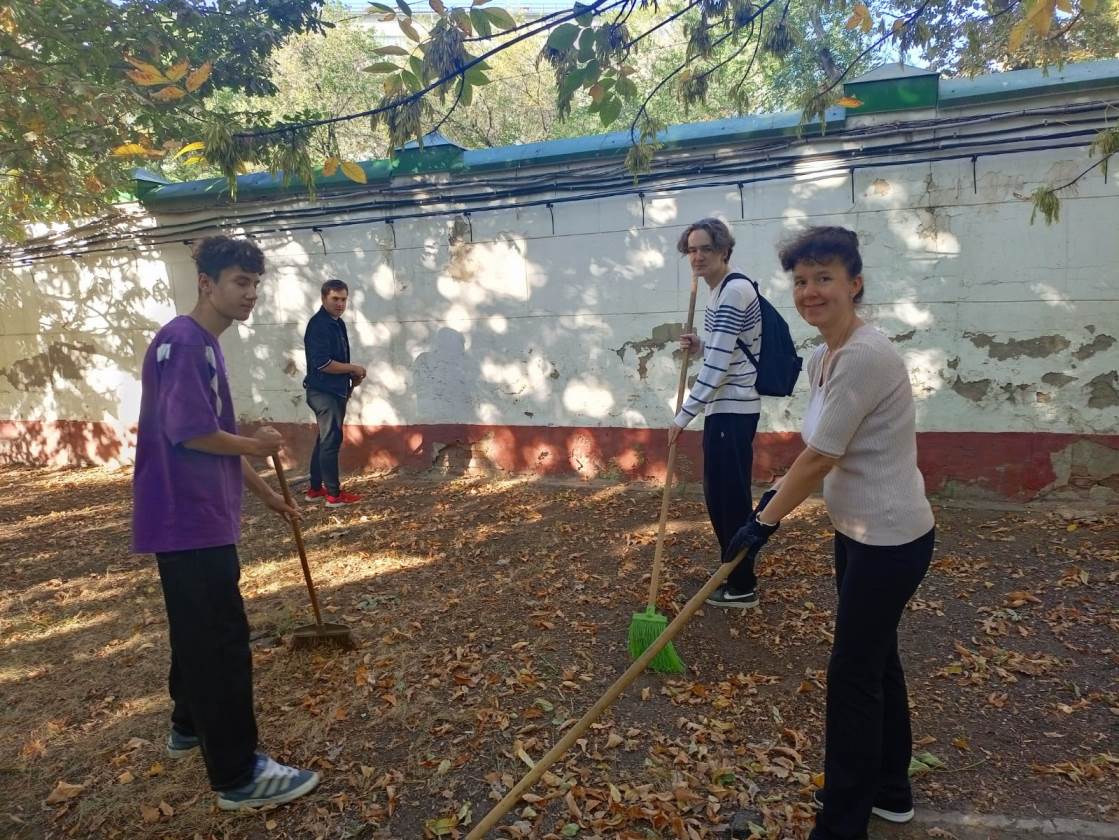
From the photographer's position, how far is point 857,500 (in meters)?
2.04

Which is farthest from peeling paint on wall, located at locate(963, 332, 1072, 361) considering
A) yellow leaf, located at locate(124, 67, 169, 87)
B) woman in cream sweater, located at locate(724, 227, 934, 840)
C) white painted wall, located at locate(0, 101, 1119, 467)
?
yellow leaf, located at locate(124, 67, 169, 87)

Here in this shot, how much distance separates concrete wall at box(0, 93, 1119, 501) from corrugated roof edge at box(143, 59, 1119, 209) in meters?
0.40

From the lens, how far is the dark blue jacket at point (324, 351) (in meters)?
5.95

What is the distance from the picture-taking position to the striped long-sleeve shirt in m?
3.50

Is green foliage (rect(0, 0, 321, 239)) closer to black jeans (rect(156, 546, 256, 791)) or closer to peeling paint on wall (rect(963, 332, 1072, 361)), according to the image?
black jeans (rect(156, 546, 256, 791))

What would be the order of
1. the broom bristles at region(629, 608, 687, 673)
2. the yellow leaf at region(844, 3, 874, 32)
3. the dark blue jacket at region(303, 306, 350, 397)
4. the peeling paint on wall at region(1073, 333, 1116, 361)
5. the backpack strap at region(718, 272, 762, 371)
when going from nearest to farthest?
the broom bristles at region(629, 608, 687, 673), the yellow leaf at region(844, 3, 874, 32), the backpack strap at region(718, 272, 762, 371), the peeling paint on wall at region(1073, 333, 1116, 361), the dark blue jacket at region(303, 306, 350, 397)

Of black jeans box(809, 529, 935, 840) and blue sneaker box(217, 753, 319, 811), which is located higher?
black jeans box(809, 529, 935, 840)

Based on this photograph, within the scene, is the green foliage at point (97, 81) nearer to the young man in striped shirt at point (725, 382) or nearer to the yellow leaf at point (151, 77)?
the yellow leaf at point (151, 77)

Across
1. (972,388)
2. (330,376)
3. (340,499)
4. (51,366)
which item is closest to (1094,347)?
(972,388)

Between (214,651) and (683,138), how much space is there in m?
4.99

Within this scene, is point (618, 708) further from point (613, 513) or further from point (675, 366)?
point (675, 366)

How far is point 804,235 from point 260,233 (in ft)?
21.5

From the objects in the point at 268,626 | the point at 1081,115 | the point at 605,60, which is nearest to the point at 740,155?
the point at 1081,115

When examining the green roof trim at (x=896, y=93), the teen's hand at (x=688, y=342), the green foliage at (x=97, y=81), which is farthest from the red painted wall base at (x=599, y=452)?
the green foliage at (x=97, y=81)
